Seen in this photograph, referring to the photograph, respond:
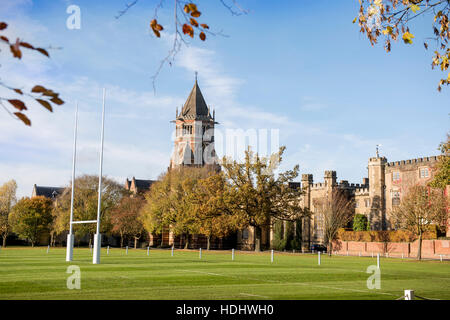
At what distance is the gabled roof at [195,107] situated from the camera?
327 ft

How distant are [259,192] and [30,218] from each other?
39.7 metres

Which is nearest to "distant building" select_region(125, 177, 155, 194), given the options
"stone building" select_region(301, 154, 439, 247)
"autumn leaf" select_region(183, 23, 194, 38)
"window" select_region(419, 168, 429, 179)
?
"stone building" select_region(301, 154, 439, 247)

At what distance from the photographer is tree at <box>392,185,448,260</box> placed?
44.2m

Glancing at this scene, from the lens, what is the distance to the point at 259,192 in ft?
169

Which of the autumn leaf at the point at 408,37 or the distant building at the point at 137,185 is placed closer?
the autumn leaf at the point at 408,37

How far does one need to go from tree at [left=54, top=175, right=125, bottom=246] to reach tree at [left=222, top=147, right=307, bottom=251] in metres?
23.7

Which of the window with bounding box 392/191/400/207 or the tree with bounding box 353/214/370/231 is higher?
the window with bounding box 392/191/400/207

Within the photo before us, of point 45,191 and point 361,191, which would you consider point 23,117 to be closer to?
point 361,191

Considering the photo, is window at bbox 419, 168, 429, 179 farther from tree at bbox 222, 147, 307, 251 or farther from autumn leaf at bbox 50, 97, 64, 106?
autumn leaf at bbox 50, 97, 64, 106

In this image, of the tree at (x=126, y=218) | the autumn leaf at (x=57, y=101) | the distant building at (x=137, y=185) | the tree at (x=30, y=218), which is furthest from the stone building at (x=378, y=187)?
the autumn leaf at (x=57, y=101)

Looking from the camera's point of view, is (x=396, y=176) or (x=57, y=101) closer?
(x=57, y=101)

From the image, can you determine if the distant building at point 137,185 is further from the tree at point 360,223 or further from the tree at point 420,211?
the tree at point 420,211

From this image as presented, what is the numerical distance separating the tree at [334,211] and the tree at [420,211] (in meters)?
13.6

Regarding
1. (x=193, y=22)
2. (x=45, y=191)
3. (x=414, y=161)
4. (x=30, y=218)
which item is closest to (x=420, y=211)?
(x=414, y=161)
